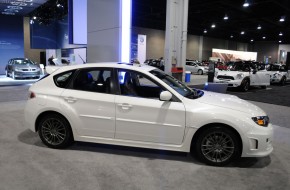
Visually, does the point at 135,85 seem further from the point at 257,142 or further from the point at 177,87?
the point at 257,142

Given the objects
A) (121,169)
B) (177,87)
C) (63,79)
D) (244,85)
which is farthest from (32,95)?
(244,85)

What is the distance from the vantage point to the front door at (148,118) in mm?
4262

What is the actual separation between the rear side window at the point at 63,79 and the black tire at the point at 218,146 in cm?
243

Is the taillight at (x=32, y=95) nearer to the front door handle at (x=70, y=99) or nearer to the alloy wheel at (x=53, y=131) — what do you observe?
the alloy wheel at (x=53, y=131)

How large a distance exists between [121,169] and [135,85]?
149 cm

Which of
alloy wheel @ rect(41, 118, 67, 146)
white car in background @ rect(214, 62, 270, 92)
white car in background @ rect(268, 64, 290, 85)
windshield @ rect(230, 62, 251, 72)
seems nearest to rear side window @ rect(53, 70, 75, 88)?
alloy wheel @ rect(41, 118, 67, 146)

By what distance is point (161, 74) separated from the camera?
16.3 feet

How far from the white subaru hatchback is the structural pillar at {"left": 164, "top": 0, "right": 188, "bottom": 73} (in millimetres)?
6500

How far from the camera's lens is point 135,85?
15.8 ft

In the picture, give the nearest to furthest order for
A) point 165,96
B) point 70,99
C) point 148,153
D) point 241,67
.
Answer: point 165,96 → point 70,99 → point 148,153 → point 241,67

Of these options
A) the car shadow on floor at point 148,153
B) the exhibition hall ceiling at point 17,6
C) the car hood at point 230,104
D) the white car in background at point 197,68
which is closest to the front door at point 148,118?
the car shadow on floor at point 148,153

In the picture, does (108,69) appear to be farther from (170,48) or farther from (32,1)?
(32,1)

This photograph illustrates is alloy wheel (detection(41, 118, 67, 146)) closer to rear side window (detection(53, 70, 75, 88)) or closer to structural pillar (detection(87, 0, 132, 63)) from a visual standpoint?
rear side window (detection(53, 70, 75, 88))

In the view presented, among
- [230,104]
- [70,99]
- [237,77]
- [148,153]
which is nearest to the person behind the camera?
[230,104]
